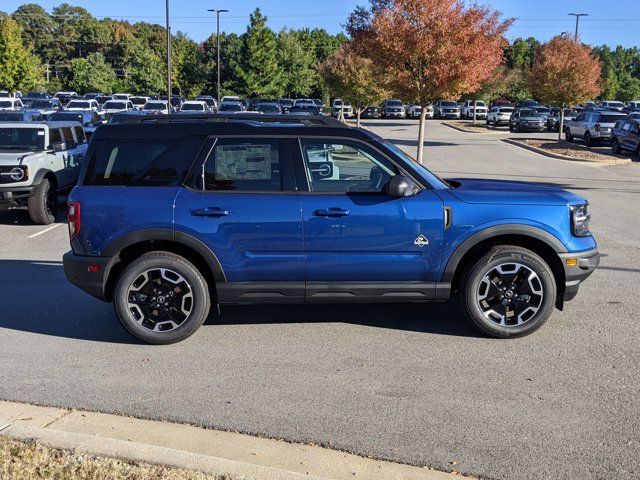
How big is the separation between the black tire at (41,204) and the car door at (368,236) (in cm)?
741

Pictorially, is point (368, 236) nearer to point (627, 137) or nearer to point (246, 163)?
point (246, 163)

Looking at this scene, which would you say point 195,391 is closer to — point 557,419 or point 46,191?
point 557,419

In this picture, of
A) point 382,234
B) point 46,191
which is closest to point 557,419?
point 382,234

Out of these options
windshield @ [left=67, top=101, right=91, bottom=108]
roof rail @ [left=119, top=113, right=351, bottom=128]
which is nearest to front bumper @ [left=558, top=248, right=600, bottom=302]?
roof rail @ [left=119, top=113, right=351, bottom=128]

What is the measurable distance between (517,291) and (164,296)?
2.97 meters

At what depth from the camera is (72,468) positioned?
3.72m

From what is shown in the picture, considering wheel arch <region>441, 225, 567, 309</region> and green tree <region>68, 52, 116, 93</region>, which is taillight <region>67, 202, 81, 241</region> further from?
green tree <region>68, 52, 116, 93</region>

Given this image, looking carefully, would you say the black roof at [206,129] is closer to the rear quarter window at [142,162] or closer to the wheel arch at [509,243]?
the rear quarter window at [142,162]

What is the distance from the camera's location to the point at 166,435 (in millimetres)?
4258

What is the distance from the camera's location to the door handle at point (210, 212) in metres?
5.82

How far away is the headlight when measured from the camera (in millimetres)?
6031

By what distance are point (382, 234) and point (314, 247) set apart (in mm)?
566

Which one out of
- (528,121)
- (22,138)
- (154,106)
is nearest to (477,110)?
(528,121)

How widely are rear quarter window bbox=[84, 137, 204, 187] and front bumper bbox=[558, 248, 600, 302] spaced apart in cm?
324
